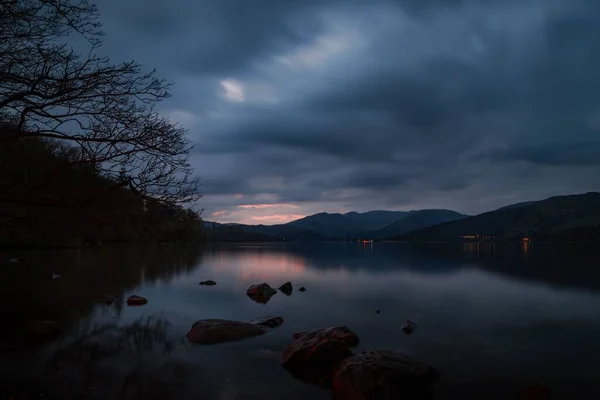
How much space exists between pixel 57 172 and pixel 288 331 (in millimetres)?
13776

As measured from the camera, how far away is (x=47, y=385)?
11656 millimetres

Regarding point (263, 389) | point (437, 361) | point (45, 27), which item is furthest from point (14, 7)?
point (437, 361)

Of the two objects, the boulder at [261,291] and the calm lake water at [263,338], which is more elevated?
the boulder at [261,291]

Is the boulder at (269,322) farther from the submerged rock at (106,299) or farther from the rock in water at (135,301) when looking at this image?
the submerged rock at (106,299)

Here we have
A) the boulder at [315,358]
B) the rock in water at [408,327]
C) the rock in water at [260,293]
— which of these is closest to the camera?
the boulder at [315,358]

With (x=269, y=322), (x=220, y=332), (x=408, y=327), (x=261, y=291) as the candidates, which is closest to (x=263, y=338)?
(x=220, y=332)

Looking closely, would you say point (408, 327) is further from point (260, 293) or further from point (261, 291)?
point (261, 291)

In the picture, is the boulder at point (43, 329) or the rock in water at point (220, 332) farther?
the rock in water at point (220, 332)

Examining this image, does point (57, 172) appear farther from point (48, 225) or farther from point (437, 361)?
point (48, 225)

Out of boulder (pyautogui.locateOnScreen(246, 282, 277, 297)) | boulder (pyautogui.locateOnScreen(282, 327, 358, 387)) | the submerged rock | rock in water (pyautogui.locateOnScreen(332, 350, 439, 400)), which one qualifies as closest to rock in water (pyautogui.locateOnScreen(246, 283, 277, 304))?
boulder (pyautogui.locateOnScreen(246, 282, 277, 297))

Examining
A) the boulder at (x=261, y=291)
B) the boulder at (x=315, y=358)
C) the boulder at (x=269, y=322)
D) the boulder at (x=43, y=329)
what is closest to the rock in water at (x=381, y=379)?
the boulder at (x=315, y=358)

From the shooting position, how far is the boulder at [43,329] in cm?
1728

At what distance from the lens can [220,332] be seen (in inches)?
703

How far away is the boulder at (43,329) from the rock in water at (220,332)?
222 inches
